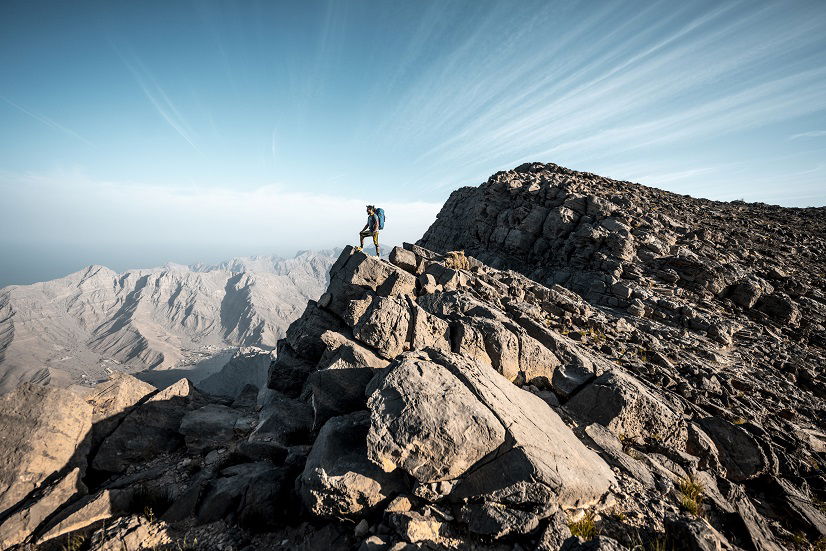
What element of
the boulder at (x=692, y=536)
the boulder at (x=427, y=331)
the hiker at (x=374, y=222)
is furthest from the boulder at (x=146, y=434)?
the boulder at (x=692, y=536)

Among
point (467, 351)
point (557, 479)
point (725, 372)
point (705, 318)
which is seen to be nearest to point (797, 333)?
point (705, 318)

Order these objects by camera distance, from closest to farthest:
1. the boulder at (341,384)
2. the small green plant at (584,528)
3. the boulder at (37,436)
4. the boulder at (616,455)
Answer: the small green plant at (584,528), the boulder at (616,455), the boulder at (37,436), the boulder at (341,384)

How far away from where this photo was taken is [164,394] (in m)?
16.7

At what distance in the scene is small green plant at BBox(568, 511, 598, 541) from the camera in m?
7.34

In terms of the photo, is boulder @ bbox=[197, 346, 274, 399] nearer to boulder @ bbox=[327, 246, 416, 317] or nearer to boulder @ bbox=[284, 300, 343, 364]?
boulder @ bbox=[284, 300, 343, 364]

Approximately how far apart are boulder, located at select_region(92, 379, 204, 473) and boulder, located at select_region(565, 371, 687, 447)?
19594 millimetres

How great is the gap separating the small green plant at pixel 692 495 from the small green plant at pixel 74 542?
718 inches

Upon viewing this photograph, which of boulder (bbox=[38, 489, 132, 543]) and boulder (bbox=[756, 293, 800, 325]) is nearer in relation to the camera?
boulder (bbox=[38, 489, 132, 543])

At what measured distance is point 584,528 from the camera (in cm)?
743

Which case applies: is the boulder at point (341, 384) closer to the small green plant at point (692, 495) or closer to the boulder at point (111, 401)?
the small green plant at point (692, 495)

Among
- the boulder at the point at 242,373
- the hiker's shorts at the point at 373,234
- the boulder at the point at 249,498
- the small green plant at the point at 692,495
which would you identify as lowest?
the boulder at the point at 242,373

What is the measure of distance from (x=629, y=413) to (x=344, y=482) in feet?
38.8

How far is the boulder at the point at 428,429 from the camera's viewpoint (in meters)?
→ 7.88

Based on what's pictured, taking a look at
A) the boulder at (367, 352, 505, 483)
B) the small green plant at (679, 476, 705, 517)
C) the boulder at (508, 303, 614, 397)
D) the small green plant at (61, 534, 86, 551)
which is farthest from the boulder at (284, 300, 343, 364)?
the small green plant at (679, 476, 705, 517)
